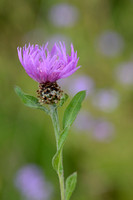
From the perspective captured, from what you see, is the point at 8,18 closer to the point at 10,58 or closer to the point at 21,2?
the point at 21,2

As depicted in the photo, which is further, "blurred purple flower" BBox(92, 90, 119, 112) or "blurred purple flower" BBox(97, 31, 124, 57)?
"blurred purple flower" BBox(97, 31, 124, 57)

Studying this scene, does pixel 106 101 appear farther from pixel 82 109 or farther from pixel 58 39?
pixel 58 39

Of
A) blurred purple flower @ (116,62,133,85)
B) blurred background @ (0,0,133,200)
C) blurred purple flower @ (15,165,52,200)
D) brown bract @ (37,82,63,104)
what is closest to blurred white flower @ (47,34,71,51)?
blurred background @ (0,0,133,200)

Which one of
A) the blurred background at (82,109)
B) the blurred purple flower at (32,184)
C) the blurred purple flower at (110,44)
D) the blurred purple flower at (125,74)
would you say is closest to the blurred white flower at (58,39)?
the blurred background at (82,109)

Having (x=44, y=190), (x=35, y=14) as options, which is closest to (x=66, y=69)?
(x=44, y=190)

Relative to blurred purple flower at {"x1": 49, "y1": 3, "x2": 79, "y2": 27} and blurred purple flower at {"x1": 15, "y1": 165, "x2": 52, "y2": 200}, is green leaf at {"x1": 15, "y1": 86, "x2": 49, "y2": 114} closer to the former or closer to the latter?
blurred purple flower at {"x1": 15, "y1": 165, "x2": 52, "y2": 200}

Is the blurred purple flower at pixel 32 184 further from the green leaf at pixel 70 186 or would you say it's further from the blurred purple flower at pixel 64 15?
the blurred purple flower at pixel 64 15
